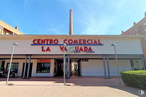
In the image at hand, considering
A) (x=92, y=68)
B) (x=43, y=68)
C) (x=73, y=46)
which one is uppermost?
(x=73, y=46)

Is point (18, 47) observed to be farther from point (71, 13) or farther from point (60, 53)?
point (71, 13)

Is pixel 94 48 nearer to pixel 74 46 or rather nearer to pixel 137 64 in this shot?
pixel 74 46

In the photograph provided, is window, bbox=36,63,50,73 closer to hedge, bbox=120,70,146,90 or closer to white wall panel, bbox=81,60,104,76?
white wall panel, bbox=81,60,104,76

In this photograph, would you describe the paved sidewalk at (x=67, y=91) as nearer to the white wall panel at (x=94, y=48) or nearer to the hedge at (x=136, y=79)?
the hedge at (x=136, y=79)

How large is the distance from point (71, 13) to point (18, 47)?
18044 mm

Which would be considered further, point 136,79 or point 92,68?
point 92,68

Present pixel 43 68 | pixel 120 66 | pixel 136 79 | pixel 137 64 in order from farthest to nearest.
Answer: pixel 137 64 < pixel 120 66 < pixel 43 68 < pixel 136 79

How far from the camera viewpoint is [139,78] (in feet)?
21.9

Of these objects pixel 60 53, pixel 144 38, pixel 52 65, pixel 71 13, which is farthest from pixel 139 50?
pixel 71 13

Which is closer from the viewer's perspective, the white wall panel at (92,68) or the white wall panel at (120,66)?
the white wall panel at (92,68)

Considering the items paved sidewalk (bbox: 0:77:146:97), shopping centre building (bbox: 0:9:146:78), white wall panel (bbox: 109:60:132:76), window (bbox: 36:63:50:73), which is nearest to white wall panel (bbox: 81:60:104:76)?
white wall panel (bbox: 109:60:132:76)

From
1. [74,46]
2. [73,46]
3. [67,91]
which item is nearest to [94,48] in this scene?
[74,46]

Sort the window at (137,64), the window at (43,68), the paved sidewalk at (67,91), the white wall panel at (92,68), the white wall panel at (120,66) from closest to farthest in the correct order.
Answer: the paved sidewalk at (67,91)
the window at (43,68)
the white wall panel at (92,68)
the white wall panel at (120,66)
the window at (137,64)

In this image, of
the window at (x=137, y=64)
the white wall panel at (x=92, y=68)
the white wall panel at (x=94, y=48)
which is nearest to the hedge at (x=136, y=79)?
the white wall panel at (x=94, y=48)
